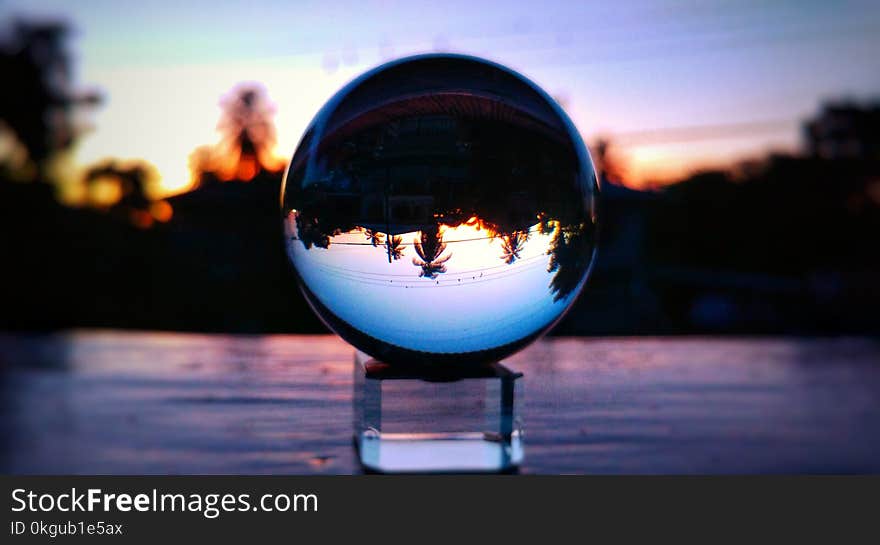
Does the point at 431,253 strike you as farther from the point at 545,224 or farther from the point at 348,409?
the point at 348,409

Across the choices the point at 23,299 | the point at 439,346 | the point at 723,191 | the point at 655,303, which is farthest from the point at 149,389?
the point at 723,191

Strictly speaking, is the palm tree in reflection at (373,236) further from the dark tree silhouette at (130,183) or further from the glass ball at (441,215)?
the dark tree silhouette at (130,183)

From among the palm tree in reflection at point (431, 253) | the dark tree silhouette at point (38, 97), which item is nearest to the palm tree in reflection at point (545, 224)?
the palm tree in reflection at point (431, 253)

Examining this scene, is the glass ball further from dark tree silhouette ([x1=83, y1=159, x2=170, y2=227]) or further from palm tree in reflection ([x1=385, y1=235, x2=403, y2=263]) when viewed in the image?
dark tree silhouette ([x1=83, y1=159, x2=170, y2=227])

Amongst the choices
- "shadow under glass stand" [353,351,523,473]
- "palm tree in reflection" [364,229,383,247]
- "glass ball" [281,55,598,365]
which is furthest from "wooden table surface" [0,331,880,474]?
"palm tree in reflection" [364,229,383,247]

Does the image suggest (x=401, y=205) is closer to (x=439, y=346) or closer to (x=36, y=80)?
(x=439, y=346)

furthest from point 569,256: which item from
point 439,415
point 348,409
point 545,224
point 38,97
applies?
point 38,97

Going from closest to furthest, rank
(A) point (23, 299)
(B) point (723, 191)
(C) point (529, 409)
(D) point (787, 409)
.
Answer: (C) point (529, 409), (D) point (787, 409), (A) point (23, 299), (B) point (723, 191)
